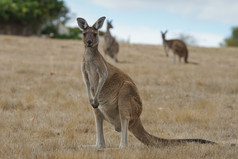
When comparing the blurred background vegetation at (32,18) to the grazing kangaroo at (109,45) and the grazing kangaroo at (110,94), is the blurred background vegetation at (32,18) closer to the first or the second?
the grazing kangaroo at (109,45)

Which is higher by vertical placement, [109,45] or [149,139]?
[109,45]

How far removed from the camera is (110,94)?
4.24 meters

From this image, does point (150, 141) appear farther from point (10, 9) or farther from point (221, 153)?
point (10, 9)

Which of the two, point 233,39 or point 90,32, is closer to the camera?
point 90,32

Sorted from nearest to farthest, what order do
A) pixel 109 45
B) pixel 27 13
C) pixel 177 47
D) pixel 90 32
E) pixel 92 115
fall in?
pixel 90 32, pixel 92 115, pixel 109 45, pixel 177 47, pixel 27 13

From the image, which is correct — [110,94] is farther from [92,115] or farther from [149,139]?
[92,115]

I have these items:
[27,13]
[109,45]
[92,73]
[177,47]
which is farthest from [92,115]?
[27,13]

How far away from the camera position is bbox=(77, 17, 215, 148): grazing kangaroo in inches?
163

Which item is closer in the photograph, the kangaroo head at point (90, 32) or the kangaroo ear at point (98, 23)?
the kangaroo head at point (90, 32)

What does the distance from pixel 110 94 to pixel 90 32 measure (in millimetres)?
695

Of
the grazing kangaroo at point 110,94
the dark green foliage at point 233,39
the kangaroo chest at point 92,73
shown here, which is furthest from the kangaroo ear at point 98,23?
the dark green foliage at point 233,39

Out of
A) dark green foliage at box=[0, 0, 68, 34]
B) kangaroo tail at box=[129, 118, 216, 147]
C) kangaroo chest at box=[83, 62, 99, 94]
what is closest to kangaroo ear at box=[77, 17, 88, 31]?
kangaroo chest at box=[83, 62, 99, 94]

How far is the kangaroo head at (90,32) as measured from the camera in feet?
13.7

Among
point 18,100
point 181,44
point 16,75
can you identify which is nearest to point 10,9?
point 181,44
